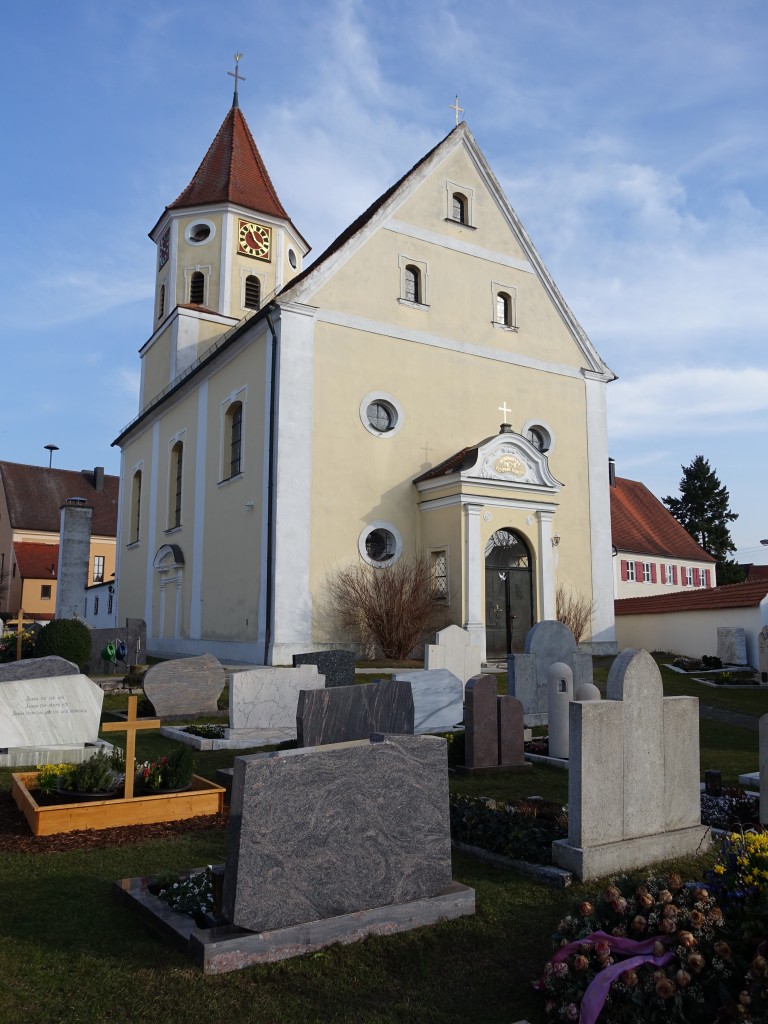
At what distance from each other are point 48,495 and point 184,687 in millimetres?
47457

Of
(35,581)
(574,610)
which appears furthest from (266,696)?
(35,581)

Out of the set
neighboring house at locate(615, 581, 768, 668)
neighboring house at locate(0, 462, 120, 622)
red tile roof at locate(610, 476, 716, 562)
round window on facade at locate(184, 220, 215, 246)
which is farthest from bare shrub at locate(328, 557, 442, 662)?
neighboring house at locate(0, 462, 120, 622)

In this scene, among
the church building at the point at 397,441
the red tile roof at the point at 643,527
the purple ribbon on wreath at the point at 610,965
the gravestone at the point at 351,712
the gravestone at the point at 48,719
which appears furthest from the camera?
the red tile roof at the point at 643,527

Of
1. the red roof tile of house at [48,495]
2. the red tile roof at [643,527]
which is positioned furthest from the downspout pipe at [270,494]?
the red roof tile of house at [48,495]

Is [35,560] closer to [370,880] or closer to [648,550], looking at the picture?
[648,550]

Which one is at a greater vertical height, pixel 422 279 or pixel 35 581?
pixel 422 279

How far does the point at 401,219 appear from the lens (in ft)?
76.4

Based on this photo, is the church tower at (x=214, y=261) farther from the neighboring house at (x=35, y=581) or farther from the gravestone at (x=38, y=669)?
the neighboring house at (x=35, y=581)

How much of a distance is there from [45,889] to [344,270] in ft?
61.8

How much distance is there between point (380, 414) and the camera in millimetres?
22297

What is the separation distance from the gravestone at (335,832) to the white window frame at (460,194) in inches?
857

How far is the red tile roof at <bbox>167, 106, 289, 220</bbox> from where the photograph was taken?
30.2 m

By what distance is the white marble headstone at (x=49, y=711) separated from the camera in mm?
8938

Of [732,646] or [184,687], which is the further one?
[732,646]
